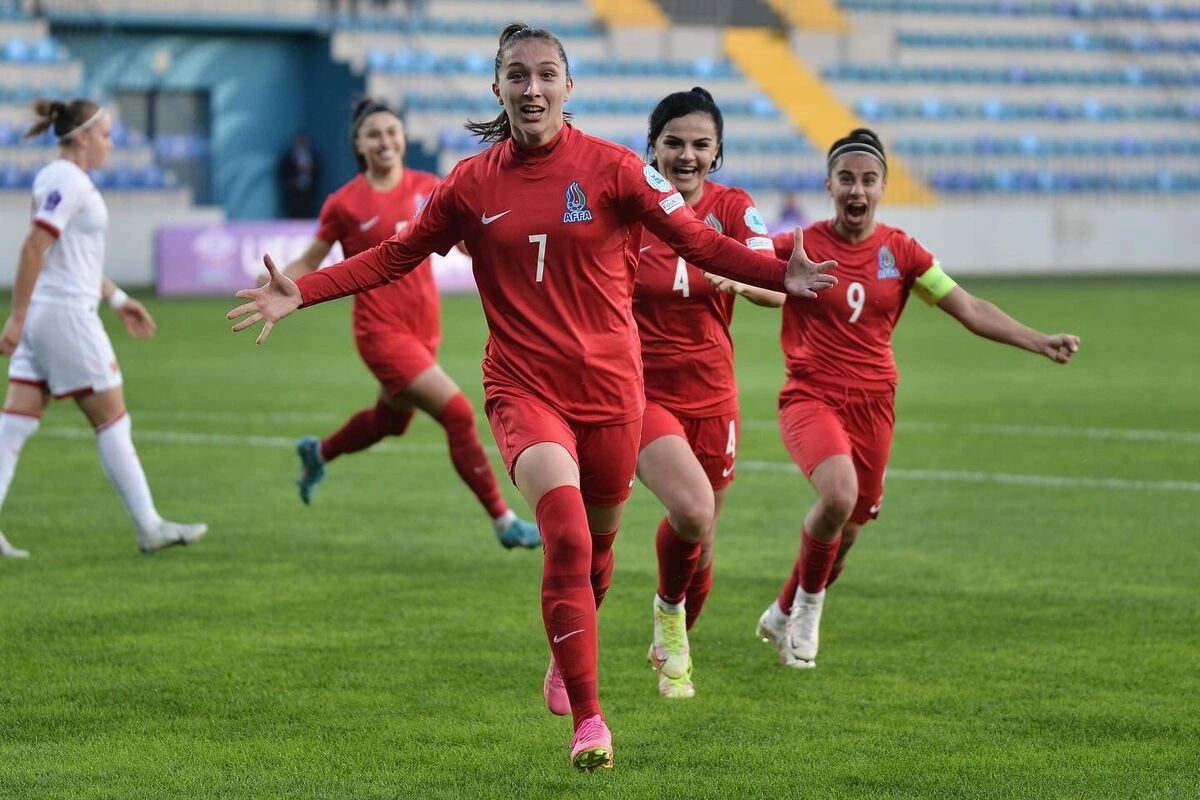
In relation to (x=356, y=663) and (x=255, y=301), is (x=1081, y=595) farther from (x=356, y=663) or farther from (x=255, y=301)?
(x=255, y=301)

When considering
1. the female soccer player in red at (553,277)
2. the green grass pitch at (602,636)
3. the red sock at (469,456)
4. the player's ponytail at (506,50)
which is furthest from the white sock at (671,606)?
the red sock at (469,456)

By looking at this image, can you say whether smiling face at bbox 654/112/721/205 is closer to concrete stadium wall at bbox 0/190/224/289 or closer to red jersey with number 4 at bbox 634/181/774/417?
red jersey with number 4 at bbox 634/181/774/417

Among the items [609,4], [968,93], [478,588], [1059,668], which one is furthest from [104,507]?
[968,93]

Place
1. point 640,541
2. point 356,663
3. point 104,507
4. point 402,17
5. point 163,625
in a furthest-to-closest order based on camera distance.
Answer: point 402,17 < point 104,507 < point 640,541 < point 163,625 < point 356,663

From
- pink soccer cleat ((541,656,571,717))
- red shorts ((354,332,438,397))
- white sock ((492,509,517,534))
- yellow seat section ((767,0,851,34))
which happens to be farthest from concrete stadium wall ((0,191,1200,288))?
pink soccer cleat ((541,656,571,717))

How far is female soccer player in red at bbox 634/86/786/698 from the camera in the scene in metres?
6.06

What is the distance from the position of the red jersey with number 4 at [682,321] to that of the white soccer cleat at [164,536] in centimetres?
305

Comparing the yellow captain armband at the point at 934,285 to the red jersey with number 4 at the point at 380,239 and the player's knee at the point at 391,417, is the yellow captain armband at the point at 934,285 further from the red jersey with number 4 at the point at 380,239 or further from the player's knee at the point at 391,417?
the player's knee at the point at 391,417

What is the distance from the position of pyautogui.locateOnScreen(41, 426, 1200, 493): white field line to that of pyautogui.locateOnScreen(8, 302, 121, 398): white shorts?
3.68 m

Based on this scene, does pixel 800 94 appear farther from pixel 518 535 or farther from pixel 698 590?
pixel 698 590

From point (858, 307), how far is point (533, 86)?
199cm

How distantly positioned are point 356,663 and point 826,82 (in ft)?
97.1

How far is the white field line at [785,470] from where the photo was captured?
1027 cm

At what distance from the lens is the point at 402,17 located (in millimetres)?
32188
